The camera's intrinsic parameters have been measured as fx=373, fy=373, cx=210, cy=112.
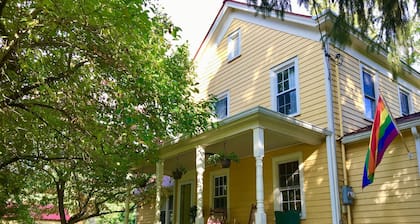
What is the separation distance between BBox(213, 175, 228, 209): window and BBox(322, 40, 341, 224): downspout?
3358 millimetres

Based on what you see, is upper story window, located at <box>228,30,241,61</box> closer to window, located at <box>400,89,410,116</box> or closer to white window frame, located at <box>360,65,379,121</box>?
white window frame, located at <box>360,65,379,121</box>

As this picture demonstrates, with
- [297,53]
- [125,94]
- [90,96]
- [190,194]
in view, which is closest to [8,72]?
[90,96]

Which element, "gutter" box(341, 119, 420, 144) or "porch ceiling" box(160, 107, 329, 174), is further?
"porch ceiling" box(160, 107, 329, 174)

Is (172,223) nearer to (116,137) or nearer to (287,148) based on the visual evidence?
(287,148)

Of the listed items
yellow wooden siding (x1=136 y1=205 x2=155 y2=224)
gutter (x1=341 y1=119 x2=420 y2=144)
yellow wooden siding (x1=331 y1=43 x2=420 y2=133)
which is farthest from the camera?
yellow wooden siding (x1=136 y1=205 x2=155 y2=224)

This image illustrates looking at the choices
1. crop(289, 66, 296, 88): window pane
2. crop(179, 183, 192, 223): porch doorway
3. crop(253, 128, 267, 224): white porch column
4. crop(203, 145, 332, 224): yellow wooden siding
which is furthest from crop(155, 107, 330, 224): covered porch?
crop(179, 183, 192, 223): porch doorway

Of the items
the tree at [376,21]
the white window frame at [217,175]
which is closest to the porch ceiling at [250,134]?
the white window frame at [217,175]

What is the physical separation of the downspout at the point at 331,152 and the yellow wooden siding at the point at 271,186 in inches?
3.9

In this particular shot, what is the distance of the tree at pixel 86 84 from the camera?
4.29 meters

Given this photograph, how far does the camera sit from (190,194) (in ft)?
39.0

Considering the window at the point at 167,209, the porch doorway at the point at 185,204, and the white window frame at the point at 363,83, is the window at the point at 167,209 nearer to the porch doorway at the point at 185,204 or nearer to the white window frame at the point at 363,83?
the porch doorway at the point at 185,204

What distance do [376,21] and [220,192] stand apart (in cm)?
690

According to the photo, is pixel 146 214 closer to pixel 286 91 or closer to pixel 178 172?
pixel 178 172

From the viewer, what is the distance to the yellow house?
6918mm
